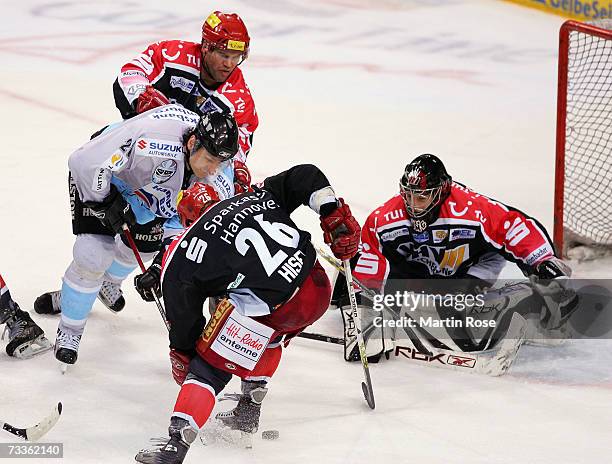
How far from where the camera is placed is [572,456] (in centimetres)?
333

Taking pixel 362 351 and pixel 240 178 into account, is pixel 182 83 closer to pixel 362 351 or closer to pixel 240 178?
pixel 240 178

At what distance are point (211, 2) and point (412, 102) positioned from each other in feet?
9.49

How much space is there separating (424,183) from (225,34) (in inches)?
36.2

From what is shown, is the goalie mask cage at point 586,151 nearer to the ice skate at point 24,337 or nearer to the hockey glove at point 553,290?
the hockey glove at point 553,290

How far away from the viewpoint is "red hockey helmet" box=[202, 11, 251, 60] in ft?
13.6

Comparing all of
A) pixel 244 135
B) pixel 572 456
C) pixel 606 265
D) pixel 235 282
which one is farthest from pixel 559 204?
pixel 235 282

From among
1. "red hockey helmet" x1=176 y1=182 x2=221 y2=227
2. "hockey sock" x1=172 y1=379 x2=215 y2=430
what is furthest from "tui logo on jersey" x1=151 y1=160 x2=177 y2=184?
"hockey sock" x1=172 y1=379 x2=215 y2=430

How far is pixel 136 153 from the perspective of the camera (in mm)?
3652

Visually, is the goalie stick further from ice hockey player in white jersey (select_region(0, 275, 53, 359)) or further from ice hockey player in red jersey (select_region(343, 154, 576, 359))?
ice hockey player in white jersey (select_region(0, 275, 53, 359))

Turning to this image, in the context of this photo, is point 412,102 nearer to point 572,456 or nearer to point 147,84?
point 147,84

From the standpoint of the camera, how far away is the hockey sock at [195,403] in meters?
3.03

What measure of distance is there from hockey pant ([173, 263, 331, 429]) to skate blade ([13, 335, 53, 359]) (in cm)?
105

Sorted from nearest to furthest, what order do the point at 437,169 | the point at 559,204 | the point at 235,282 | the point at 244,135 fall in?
1. the point at 235,282
2. the point at 437,169
3. the point at 244,135
4. the point at 559,204

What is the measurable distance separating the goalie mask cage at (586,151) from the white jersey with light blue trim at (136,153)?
2.04 metres
